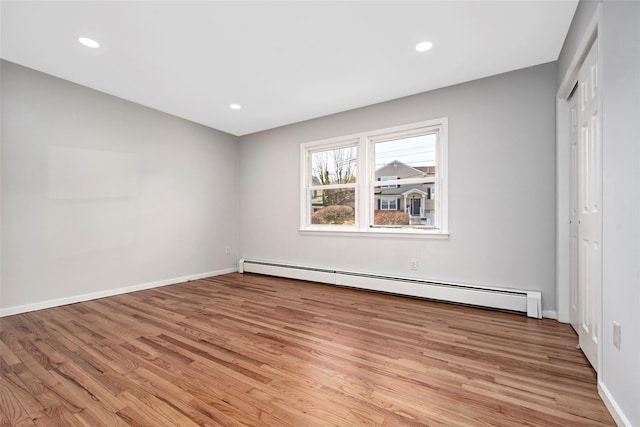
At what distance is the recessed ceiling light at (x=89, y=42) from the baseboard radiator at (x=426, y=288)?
3539 millimetres

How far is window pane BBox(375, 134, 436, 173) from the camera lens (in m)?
3.64

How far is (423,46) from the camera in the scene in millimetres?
2619

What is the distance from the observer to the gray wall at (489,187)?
2916 millimetres

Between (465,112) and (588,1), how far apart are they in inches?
58.7

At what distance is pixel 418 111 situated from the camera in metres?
3.62

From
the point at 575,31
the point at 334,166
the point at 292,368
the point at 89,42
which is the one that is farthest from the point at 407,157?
the point at 89,42

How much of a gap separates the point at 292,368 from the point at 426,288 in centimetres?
212

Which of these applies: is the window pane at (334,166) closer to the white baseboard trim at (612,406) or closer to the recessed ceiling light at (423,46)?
the recessed ceiling light at (423,46)

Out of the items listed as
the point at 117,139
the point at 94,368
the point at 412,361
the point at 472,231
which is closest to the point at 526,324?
the point at 472,231

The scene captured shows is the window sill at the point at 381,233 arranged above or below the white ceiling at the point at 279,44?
below

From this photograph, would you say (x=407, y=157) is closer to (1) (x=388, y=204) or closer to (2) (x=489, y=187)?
(1) (x=388, y=204)

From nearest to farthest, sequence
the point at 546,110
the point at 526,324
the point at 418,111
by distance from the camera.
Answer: the point at 526,324, the point at 546,110, the point at 418,111

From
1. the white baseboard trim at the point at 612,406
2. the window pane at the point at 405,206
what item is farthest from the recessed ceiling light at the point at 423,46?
the white baseboard trim at the point at 612,406

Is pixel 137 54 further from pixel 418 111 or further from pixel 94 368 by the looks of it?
pixel 418 111
